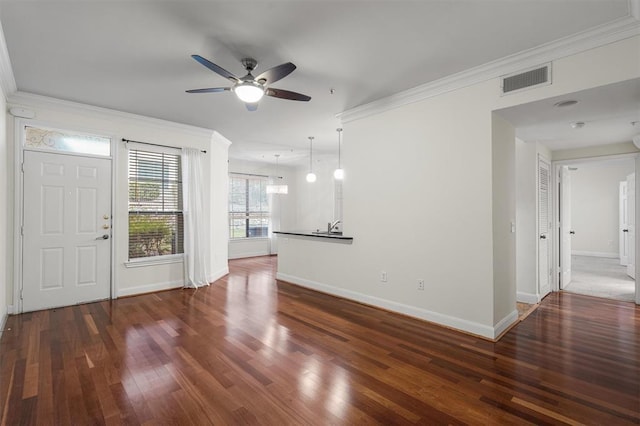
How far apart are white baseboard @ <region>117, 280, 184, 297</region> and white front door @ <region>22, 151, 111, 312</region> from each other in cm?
21

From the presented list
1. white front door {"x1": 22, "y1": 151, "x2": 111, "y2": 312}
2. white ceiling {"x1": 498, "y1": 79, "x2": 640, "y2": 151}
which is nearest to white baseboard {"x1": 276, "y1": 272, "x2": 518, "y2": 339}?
white ceiling {"x1": 498, "y1": 79, "x2": 640, "y2": 151}

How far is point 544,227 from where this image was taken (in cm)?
483

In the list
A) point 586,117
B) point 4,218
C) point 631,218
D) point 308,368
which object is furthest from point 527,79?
point 4,218

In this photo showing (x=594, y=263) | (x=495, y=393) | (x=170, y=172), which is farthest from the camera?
(x=594, y=263)

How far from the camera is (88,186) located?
4449 millimetres

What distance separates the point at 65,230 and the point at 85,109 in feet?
5.80

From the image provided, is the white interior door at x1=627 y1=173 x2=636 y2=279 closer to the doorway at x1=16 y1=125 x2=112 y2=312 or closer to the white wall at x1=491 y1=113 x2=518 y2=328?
the white wall at x1=491 y1=113 x2=518 y2=328

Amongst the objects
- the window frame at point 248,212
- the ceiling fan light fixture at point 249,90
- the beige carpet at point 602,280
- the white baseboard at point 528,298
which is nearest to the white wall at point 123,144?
the window frame at point 248,212

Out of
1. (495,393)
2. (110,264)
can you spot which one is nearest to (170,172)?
(110,264)

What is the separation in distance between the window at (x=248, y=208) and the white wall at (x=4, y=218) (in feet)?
16.5

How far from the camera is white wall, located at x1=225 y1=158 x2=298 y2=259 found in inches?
341

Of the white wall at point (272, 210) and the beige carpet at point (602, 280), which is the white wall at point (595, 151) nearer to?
the beige carpet at point (602, 280)

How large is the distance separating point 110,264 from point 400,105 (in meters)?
4.88

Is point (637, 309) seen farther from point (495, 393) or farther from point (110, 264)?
point (110, 264)
